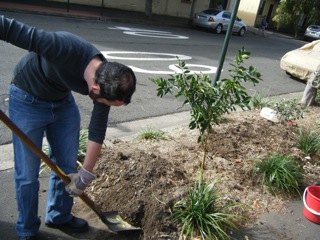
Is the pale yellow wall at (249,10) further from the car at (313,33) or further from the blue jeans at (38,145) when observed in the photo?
the blue jeans at (38,145)

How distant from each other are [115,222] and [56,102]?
3.42 feet

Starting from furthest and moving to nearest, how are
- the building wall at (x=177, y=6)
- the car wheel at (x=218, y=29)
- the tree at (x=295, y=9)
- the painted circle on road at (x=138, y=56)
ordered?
the tree at (x=295, y=9) → the building wall at (x=177, y=6) → the car wheel at (x=218, y=29) → the painted circle on road at (x=138, y=56)

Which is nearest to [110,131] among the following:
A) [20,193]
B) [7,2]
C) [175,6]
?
[20,193]

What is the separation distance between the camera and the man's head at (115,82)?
176 centimetres

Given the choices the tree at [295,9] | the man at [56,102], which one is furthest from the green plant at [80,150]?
the tree at [295,9]

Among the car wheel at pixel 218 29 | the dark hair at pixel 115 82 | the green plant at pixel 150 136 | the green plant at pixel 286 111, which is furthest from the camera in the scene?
the car wheel at pixel 218 29

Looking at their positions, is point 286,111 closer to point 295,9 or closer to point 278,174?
point 278,174

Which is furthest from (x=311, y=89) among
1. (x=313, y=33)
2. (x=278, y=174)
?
(x=313, y=33)

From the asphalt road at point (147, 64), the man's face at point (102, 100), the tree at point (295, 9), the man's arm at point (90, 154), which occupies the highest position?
the tree at point (295, 9)

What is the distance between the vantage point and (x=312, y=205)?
3.06 meters

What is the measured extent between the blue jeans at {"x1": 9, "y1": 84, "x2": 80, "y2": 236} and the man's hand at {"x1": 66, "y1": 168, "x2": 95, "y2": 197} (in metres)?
0.23

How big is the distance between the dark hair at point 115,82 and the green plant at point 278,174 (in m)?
2.15

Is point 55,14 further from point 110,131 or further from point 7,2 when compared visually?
point 110,131

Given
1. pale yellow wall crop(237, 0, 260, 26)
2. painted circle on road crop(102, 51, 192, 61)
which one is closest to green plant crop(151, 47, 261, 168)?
painted circle on road crop(102, 51, 192, 61)
